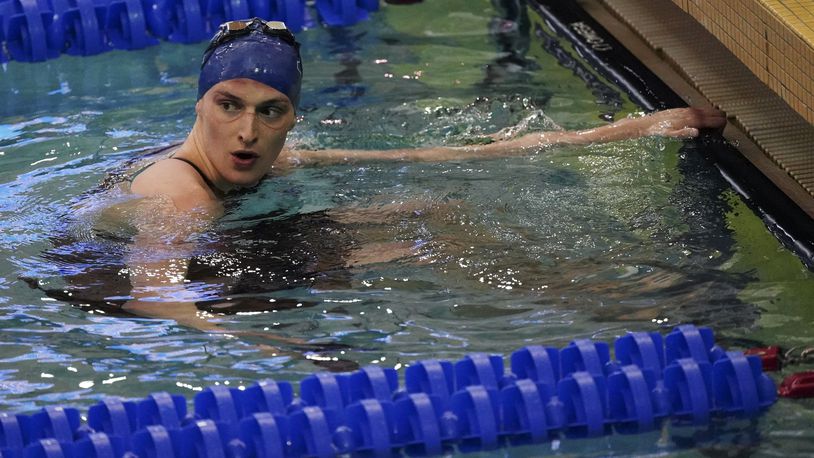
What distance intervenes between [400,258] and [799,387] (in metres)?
1.34

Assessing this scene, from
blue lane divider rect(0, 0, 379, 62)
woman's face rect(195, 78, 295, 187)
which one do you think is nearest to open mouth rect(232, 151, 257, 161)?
woman's face rect(195, 78, 295, 187)

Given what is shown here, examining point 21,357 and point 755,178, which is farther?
point 755,178

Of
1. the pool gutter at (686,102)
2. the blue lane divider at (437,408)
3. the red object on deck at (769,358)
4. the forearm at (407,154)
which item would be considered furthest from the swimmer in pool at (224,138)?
the pool gutter at (686,102)

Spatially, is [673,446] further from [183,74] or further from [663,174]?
[183,74]

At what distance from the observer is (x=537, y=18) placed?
6602mm

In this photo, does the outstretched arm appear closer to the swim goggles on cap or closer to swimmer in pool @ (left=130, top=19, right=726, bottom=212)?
swimmer in pool @ (left=130, top=19, right=726, bottom=212)

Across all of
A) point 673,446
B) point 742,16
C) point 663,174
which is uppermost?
point 742,16

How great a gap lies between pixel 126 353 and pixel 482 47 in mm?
3311

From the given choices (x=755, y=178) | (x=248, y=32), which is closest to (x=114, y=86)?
(x=248, y=32)

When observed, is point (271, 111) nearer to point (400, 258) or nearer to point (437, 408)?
point (400, 258)

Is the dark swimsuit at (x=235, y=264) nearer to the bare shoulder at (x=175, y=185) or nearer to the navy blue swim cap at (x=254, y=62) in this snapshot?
the bare shoulder at (x=175, y=185)

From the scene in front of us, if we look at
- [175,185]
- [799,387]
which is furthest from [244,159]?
[799,387]

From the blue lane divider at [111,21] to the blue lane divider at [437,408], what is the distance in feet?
11.1

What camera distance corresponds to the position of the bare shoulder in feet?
12.6
